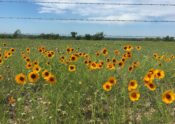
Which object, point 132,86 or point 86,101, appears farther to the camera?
point 86,101

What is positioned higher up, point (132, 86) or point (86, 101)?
point (132, 86)

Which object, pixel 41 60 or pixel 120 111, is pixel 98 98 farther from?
pixel 41 60

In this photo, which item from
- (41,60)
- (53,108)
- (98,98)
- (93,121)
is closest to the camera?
(93,121)

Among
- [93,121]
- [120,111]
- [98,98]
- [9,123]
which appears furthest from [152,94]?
[9,123]

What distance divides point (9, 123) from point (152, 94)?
5.89 feet

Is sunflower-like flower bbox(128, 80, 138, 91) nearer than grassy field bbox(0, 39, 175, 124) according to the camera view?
Yes

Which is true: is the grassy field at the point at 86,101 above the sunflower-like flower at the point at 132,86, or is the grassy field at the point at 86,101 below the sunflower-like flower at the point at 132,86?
below

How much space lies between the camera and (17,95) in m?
4.93

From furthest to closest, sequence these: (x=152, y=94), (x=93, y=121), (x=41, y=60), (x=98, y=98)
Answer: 1. (x=41, y=60)
2. (x=152, y=94)
3. (x=98, y=98)
4. (x=93, y=121)

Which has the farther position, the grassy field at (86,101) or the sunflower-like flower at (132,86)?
the grassy field at (86,101)

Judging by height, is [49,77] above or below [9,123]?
above

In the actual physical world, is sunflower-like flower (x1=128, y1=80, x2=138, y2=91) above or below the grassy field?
above

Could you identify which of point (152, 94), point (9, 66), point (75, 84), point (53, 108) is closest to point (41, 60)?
point (9, 66)

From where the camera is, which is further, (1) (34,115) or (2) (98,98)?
(2) (98,98)
